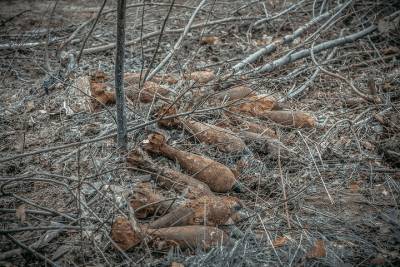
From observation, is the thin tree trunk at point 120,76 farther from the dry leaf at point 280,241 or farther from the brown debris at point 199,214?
the dry leaf at point 280,241

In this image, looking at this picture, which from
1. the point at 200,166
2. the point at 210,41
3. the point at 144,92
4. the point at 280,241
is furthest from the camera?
the point at 210,41

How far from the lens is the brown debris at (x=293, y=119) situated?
10.2 feet

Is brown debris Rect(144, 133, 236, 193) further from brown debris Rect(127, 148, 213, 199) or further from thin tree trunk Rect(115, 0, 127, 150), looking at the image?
thin tree trunk Rect(115, 0, 127, 150)

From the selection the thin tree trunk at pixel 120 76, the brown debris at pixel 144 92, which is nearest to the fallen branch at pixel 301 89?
the brown debris at pixel 144 92

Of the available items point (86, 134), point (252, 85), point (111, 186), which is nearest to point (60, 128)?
point (86, 134)

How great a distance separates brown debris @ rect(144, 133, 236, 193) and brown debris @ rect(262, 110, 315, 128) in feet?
3.07

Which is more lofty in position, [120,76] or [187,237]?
[120,76]

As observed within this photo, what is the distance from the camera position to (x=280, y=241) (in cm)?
207

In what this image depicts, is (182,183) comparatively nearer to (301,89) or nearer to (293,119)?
(293,119)

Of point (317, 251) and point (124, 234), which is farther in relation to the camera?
point (317, 251)

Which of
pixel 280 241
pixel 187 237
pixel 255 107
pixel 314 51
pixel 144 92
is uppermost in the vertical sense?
pixel 314 51

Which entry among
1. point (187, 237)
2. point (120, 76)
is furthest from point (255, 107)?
point (187, 237)

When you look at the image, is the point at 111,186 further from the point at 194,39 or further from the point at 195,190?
the point at 194,39

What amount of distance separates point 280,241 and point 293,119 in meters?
1.34
